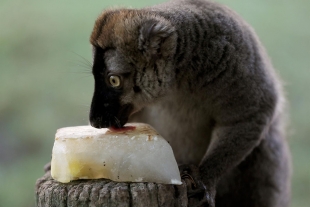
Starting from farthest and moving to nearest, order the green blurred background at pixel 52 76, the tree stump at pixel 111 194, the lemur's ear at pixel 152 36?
the green blurred background at pixel 52 76 < the lemur's ear at pixel 152 36 < the tree stump at pixel 111 194

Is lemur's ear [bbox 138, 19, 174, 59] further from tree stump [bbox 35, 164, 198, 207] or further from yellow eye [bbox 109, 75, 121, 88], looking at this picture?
tree stump [bbox 35, 164, 198, 207]

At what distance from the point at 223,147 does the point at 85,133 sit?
1.03 meters

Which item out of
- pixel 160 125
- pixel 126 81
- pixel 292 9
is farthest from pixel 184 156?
pixel 292 9

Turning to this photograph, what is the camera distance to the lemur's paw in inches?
112

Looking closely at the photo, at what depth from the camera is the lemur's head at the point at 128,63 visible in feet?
9.63

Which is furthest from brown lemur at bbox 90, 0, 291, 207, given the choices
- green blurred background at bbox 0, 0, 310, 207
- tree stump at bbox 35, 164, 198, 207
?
green blurred background at bbox 0, 0, 310, 207

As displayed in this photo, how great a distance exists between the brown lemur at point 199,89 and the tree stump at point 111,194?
44 centimetres

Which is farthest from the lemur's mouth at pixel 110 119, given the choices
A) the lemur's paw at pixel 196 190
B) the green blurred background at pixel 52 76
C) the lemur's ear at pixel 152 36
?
the green blurred background at pixel 52 76

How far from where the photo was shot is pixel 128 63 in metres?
2.97

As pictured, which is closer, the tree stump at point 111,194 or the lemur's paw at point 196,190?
the tree stump at point 111,194

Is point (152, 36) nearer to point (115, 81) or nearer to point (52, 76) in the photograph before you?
point (115, 81)

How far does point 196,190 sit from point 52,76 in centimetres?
297

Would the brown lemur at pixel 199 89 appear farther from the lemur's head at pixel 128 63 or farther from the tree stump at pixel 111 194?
the tree stump at pixel 111 194

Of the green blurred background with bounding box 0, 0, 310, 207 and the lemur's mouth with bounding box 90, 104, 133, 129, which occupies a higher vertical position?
the lemur's mouth with bounding box 90, 104, 133, 129
